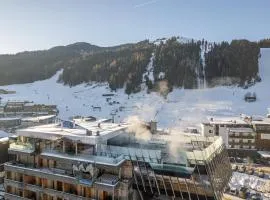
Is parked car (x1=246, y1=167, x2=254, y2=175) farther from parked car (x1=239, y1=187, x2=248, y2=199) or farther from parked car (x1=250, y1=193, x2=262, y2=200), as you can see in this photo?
parked car (x1=250, y1=193, x2=262, y2=200)

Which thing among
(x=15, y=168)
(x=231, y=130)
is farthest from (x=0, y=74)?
(x=15, y=168)

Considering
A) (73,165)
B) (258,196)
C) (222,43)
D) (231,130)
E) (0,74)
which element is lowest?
(258,196)

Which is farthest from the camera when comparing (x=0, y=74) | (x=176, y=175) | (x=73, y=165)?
(x=0, y=74)

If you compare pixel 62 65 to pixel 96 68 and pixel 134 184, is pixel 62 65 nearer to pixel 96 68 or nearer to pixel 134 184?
pixel 96 68

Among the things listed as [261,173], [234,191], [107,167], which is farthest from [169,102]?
[107,167]

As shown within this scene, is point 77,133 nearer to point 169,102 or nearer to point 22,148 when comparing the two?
point 22,148

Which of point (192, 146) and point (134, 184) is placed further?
point (192, 146)

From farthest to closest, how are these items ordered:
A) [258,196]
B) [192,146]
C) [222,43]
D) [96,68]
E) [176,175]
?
[96,68], [222,43], [258,196], [192,146], [176,175]
